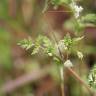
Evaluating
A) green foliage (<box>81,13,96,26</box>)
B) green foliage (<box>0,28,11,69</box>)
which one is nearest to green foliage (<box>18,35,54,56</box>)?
green foliage (<box>81,13,96,26</box>)

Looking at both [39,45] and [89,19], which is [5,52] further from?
[39,45]

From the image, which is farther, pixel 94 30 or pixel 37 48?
pixel 94 30

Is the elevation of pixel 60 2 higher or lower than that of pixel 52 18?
lower

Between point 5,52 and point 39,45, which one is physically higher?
point 5,52

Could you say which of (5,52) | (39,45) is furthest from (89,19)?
(5,52)

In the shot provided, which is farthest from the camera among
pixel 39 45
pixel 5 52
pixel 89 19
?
pixel 5 52

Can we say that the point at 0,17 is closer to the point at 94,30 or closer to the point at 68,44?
the point at 94,30

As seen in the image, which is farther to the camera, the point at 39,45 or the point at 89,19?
the point at 89,19

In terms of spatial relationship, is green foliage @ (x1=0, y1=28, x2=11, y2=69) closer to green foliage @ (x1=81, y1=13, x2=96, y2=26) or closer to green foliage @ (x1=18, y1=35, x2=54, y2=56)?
green foliage @ (x1=81, y1=13, x2=96, y2=26)

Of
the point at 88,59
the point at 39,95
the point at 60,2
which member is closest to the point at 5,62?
the point at 39,95

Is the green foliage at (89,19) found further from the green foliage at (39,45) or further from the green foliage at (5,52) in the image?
the green foliage at (5,52)

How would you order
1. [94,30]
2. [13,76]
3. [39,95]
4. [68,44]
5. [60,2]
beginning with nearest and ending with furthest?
[68,44]
[60,2]
[39,95]
[13,76]
[94,30]
